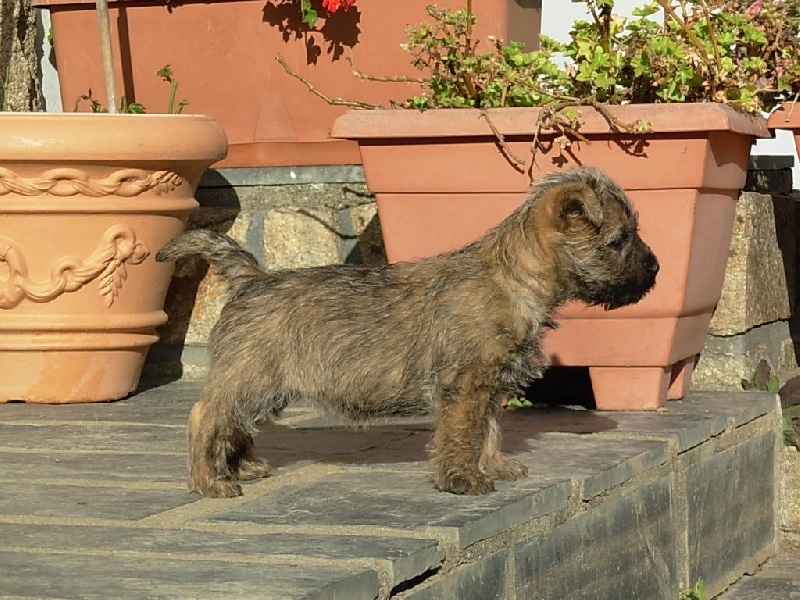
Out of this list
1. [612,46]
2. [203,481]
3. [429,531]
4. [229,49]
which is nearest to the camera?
[429,531]

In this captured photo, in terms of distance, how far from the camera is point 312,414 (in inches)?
210

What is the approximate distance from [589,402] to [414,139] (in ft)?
4.02

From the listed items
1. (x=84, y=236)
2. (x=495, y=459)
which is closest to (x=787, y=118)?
(x=495, y=459)

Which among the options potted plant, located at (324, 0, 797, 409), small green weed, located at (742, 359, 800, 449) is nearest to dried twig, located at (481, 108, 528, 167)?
potted plant, located at (324, 0, 797, 409)

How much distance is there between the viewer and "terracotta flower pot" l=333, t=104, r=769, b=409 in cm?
483

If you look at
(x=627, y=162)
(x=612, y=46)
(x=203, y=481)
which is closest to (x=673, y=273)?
(x=627, y=162)

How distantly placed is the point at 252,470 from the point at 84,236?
1.79m

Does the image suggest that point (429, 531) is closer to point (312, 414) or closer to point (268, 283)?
point (268, 283)

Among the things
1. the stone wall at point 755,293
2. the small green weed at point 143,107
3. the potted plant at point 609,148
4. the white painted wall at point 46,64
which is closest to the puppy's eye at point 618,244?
the potted plant at point 609,148

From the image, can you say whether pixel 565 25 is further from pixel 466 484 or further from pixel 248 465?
pixel 466 484

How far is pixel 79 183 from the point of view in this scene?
5438mm

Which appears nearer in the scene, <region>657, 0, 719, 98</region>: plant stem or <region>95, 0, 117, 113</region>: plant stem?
<region>657, 0, 719, 98</region>: plant stem

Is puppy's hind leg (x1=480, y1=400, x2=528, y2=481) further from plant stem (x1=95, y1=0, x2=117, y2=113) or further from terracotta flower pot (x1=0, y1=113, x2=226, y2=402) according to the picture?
plant stem (x1=95, y1=0, x2=117, y2=113)

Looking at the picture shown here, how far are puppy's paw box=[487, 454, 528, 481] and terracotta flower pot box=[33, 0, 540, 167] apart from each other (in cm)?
234
